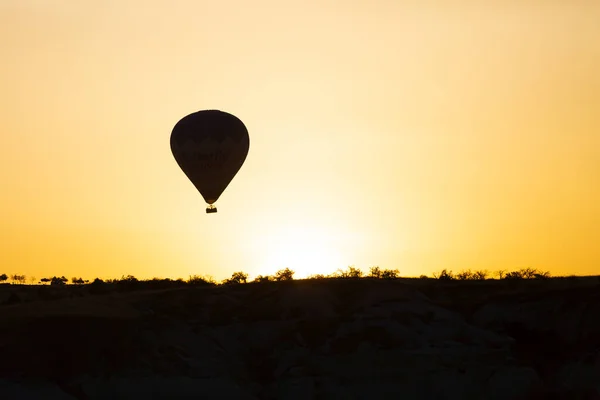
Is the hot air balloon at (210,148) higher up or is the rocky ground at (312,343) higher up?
the hot air balloon at (210,148)

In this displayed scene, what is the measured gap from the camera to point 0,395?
223 feet

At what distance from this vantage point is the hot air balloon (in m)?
83.5

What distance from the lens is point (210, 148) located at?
274ft

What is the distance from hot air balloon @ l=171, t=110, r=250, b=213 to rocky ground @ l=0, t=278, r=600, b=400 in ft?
29.1

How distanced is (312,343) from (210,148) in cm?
1545

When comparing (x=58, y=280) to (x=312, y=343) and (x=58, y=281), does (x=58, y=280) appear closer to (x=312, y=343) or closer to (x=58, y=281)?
(x=58, y=281)

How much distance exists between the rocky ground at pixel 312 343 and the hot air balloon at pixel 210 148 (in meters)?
8.88

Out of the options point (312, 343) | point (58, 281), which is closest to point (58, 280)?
point (58, 281)

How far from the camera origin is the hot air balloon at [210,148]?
83500 mm

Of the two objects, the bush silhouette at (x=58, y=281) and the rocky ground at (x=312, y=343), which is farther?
the bush silhouette at (x=58, y=281)

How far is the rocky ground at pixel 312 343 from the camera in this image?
70188 millimetres

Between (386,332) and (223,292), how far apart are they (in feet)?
30.8

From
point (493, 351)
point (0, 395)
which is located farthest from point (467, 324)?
point (0, 395)

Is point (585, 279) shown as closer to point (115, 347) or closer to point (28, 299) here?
point (115, 347)
